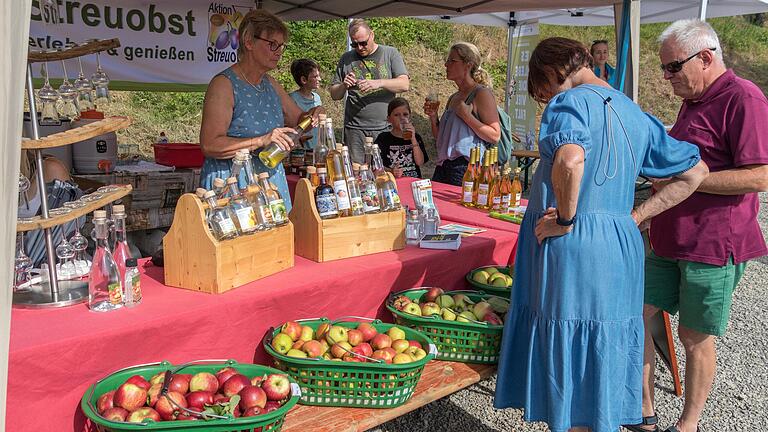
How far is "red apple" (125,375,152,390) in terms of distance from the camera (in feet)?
5.79

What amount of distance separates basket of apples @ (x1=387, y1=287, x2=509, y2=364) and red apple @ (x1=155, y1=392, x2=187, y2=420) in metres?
0.97

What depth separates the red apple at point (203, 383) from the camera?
183 cm

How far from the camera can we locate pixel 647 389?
2.95m

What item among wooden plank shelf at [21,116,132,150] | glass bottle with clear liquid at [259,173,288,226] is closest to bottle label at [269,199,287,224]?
glass bottle with clear liquid at [259,173,288,226]

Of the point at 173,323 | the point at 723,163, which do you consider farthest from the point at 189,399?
the point at 723,163

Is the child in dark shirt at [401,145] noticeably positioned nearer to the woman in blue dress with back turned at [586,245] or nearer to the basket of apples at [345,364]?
the woman in blue dress with back turned at [586,245]

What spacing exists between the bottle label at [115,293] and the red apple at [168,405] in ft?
1.27

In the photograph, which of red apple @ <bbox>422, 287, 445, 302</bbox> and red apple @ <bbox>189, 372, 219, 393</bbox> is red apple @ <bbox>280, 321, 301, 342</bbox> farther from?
red apple @ <bbox>422, 287, 445, 302</bbox>

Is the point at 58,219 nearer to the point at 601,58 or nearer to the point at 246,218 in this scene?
the point at 246,218

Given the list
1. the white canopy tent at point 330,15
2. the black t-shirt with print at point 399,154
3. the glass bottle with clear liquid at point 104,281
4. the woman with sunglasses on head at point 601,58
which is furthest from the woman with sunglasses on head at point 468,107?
the woman with sunglasses on head at point 601,58

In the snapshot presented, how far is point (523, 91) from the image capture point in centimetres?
970

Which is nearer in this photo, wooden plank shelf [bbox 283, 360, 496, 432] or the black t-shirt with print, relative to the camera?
wooden plank shelf [bbox 283, 360, 496, 432]

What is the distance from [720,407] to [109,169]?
4255 millimetres

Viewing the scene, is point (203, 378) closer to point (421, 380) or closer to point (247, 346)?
point (247, 346)
